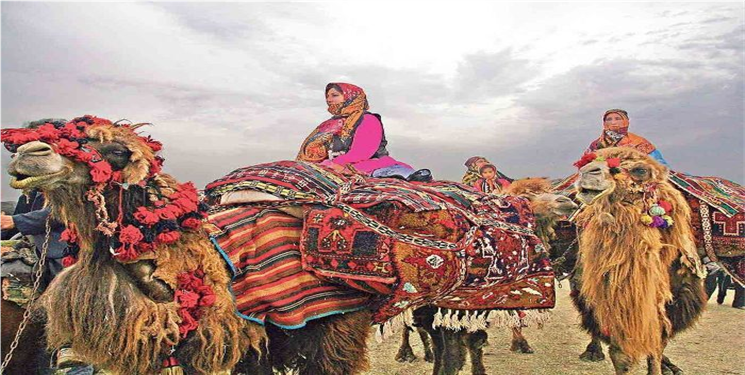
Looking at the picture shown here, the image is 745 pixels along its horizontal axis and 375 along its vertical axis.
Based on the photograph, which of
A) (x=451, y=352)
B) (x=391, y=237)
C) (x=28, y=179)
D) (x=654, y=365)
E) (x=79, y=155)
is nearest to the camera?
(x=28, y=179)

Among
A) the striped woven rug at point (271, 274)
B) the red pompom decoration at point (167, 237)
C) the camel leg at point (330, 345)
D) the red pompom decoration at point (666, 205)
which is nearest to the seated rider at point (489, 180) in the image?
the red pompom decoration at point (666, 205)

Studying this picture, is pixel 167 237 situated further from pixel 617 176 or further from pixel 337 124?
pixel 337 124

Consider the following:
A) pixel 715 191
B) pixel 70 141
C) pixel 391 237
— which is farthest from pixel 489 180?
pixel 70 141

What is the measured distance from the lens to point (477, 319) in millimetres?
4219

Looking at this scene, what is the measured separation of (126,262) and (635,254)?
358 cm

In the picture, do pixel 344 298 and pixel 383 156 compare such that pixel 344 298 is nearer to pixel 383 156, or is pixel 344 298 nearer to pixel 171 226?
pixel 171 226

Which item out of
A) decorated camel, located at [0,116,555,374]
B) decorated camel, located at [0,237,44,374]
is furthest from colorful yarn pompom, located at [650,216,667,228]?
decorated camel, located at [0,237,44,374]

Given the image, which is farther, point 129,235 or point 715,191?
point 715,191

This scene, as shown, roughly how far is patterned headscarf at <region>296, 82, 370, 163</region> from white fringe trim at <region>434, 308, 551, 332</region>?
2.66m

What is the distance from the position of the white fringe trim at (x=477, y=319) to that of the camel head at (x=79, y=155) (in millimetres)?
2258

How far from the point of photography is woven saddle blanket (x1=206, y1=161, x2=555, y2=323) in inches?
131

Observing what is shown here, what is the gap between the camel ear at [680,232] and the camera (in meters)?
4.63

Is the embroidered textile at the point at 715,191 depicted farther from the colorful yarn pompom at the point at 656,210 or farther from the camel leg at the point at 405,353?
the camel leg at the point at 405,353

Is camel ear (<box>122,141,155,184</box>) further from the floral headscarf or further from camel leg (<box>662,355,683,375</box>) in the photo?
camel leg (<box>662,355,683,375</box>)
